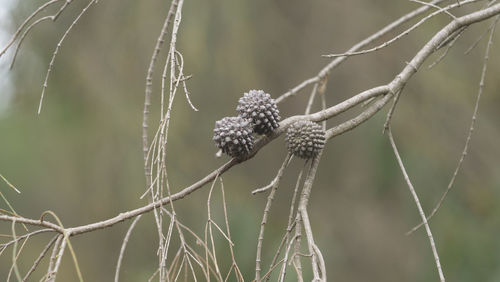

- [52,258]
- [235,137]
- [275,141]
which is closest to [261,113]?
[235,137]

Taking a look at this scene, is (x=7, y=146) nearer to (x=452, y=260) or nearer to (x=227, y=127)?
(x=452, y=260)

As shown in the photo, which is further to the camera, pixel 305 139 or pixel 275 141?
pixel 275 141

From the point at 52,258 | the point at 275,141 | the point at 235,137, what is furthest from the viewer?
the point at 275,141

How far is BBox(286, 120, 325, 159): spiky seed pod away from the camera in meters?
1.11

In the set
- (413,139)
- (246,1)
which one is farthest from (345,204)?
(246,1)

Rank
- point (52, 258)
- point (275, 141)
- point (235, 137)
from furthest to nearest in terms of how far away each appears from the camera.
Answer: point (275, 141) < point (235, 137) < point (52, 258)

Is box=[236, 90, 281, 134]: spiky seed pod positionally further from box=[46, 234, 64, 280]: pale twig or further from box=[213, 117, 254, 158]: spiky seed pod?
box=[46, 234, 64, 280]: pale twig

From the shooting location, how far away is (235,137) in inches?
42.7

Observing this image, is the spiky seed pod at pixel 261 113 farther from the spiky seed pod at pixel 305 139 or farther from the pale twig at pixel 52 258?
the pale twig at pixel 52 258

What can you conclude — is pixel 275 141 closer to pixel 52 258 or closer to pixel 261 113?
pixel 261 113

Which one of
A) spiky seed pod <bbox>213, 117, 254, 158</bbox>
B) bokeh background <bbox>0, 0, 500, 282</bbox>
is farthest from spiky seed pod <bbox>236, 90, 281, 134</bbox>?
bokeh background <bbox>0, 0, 500, 282</bbox>

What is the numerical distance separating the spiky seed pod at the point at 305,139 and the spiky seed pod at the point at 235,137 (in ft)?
0.25

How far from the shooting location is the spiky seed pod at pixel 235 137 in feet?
3.56

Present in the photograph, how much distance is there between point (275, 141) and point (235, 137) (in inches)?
70.4
